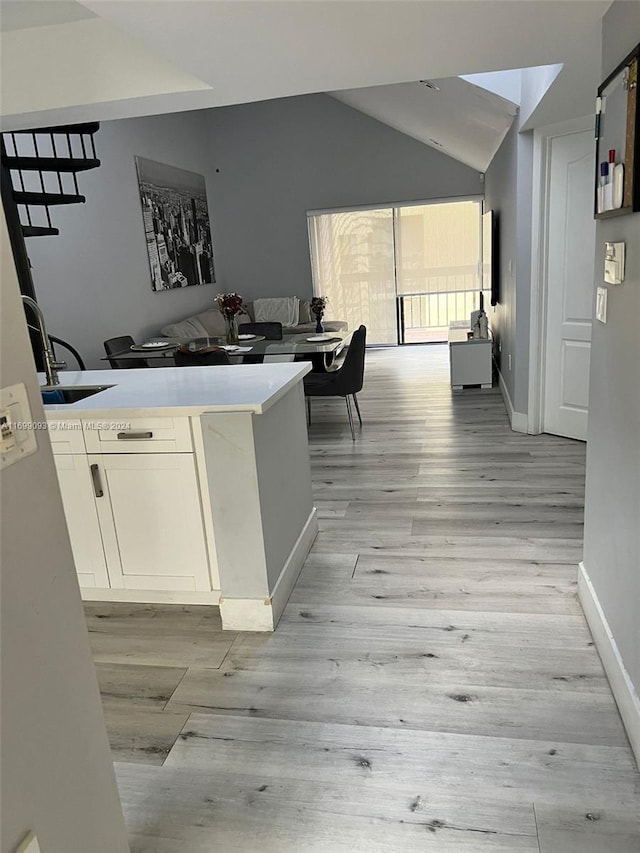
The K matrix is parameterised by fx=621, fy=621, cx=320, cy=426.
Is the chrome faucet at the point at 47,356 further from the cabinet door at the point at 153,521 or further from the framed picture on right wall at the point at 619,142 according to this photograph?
the framed picture on right wall at the point at 619,142

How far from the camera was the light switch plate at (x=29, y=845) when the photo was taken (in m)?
1.08

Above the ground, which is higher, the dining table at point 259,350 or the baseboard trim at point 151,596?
the dining table at point 259,350

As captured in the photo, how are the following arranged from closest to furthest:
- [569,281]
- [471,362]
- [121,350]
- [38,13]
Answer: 1. [38,13]
2. [569,281]
3. [121,350]
4. [471,362]

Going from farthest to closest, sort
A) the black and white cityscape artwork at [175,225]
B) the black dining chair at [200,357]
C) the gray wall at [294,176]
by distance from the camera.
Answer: the gray wall at [294,176], the black and white cityscape artwork at [175,225], the black dining chair at [200,357]

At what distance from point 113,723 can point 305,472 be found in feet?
4.76

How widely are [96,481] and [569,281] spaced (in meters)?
3.32

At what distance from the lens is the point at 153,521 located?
253 centimetres

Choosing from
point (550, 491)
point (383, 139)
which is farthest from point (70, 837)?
point (383, 139)

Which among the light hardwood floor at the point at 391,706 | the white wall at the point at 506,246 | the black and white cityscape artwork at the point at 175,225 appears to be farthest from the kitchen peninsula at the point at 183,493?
the black and white cityscape artwork at the point at 175,225

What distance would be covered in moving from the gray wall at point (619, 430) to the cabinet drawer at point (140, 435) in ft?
4.95

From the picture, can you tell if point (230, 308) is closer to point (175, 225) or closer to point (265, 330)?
point (265, 330)

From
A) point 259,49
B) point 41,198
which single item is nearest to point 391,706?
point 259,49

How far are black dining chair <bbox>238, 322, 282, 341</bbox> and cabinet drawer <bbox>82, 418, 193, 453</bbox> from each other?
11.9 ft

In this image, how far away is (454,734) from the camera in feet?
6.21
